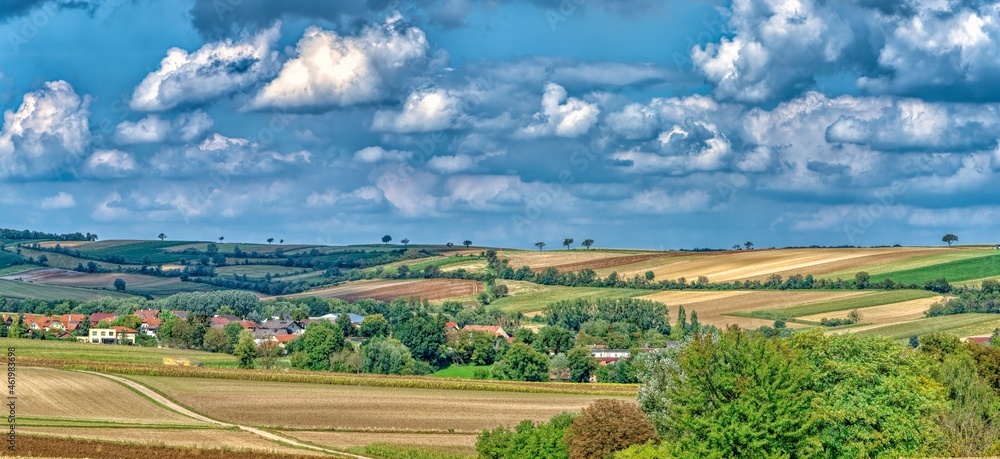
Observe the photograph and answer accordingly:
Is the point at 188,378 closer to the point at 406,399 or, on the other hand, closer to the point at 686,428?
the point at 406,399

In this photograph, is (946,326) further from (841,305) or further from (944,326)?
(841,305)

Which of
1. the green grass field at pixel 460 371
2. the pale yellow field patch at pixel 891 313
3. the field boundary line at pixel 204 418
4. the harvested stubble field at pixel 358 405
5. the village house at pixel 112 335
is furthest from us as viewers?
the village house at pixel 112 335

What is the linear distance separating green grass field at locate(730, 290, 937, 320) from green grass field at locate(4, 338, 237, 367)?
77425 mm

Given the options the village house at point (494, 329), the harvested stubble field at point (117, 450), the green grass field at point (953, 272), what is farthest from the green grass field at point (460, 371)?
the harvested stubble field at point (117, 450)

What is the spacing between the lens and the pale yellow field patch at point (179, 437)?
221 feet

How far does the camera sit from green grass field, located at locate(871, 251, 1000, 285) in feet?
617

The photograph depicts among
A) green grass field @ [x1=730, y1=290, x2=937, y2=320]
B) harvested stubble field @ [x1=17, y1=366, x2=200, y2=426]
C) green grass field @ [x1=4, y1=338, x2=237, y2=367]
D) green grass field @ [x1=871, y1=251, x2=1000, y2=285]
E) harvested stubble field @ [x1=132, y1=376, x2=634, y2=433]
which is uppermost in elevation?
green grass field @ [x1=871, y1=251, x2=1000, y2=285]

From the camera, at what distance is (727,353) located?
196ft

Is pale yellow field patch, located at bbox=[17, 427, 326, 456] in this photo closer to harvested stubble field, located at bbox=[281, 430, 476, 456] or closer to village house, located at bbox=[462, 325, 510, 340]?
harvested stubble field, located at bbox=[281, 430, 476, 456]

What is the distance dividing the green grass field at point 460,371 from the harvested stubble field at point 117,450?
7856 cm

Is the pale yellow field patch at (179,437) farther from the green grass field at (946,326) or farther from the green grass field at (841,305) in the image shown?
the green grass field at (841,305)

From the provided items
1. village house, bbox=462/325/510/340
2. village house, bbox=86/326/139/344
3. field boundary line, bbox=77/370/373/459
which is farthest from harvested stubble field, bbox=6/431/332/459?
village house, bbox=462/325/510/340

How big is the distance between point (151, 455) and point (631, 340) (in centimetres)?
12079

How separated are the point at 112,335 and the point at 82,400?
302 ft
